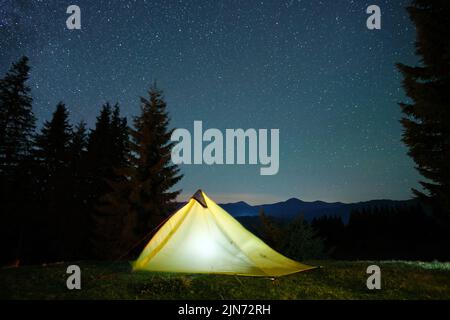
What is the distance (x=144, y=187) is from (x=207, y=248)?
12.8m

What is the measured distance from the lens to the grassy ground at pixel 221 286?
6484 mm

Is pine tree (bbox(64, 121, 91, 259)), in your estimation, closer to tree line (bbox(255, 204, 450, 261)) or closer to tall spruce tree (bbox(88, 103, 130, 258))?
tall spruce tree (bbox(88, 103, 130, 258))

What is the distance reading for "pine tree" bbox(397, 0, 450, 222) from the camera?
12.4m

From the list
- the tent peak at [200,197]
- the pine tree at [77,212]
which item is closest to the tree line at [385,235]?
the pine tree at [77,212]

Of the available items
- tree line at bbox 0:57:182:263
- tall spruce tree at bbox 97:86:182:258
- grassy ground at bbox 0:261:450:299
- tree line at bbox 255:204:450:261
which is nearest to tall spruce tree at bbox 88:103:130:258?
tree line at bbox 0:57:182:263

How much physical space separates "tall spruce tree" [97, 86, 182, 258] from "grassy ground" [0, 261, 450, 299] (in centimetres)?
1115

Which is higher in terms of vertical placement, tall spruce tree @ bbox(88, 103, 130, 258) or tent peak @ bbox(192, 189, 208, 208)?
tall spruce tree @ bbox(88, 103, 130, 258)

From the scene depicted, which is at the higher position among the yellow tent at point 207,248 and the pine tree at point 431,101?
the pine tree at point 431,101

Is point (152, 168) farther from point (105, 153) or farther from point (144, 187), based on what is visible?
point (105, 153)

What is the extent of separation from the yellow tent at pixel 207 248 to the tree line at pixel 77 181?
465 inches

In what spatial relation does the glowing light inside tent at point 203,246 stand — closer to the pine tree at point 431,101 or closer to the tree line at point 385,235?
the pine tree at point 431,101

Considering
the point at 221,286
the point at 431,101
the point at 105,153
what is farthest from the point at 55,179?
the point at 431,101
